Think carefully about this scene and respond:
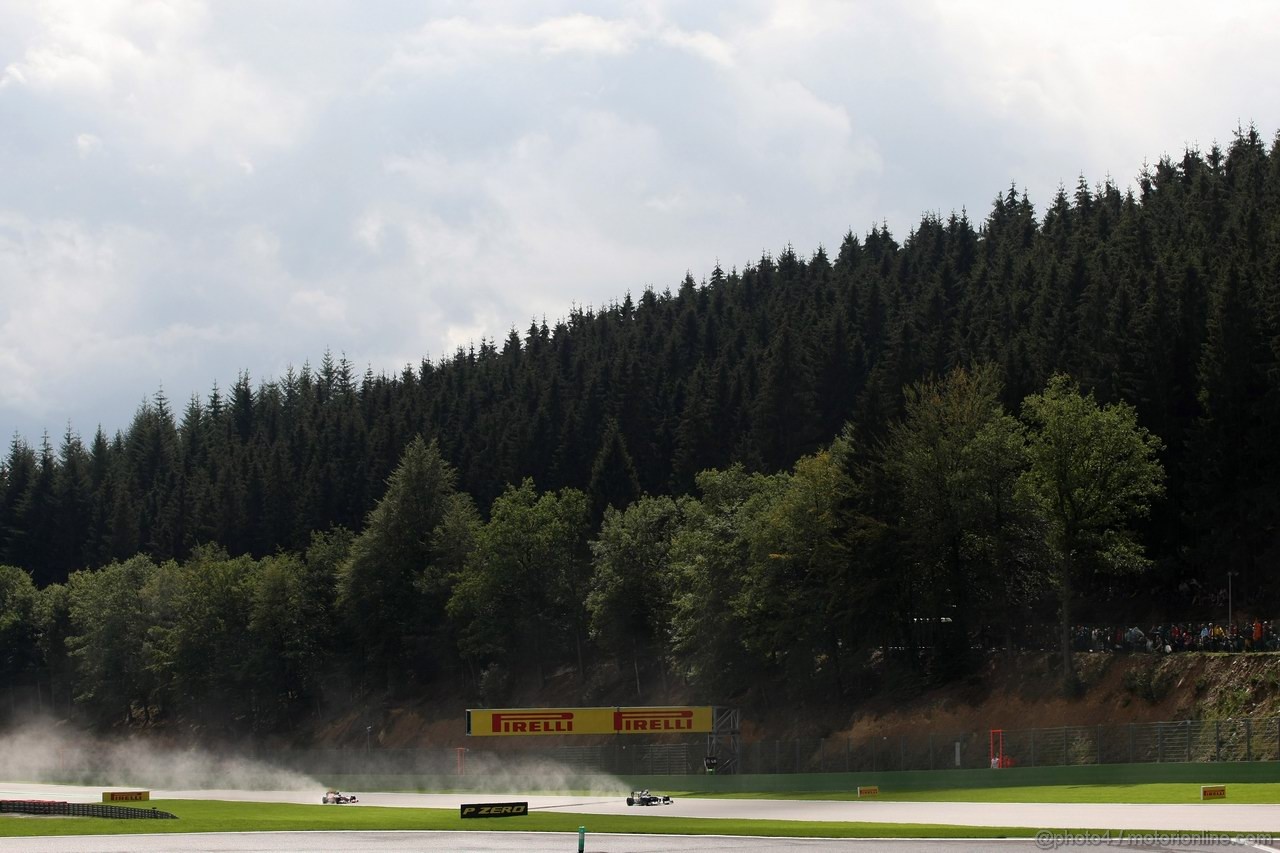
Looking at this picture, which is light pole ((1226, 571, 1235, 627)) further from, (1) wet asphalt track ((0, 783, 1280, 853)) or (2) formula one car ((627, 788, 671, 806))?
(2) formula one car ((627, 788, 671, 806))

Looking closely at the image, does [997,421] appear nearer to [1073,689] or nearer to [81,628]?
[1073,689]

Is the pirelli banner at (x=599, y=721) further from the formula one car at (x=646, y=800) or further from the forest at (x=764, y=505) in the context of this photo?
the formula one car at (x=646, y=800)

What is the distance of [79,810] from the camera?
51.4 meters

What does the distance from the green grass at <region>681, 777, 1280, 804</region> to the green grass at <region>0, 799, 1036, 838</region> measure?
1008cm

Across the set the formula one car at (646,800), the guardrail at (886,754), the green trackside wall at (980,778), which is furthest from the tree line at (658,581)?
the formula one car at (646,800)

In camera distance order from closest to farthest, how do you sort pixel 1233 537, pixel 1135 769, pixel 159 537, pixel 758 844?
pixel 758 844, pixel 1135 769, pixel 1233 537, pixel 159 537

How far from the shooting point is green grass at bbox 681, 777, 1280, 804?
146ft

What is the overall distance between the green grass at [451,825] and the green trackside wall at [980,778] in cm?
1603

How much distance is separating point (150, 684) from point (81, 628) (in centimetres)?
1743

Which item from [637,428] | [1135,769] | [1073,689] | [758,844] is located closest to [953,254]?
[637,428]

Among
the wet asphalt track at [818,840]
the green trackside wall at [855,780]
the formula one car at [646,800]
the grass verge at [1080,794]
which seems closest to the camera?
the wet asphalt track at [818,840]

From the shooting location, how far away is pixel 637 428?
148500 mm

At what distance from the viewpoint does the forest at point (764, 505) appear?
77.6 metres

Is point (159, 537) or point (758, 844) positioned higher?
point (159, 537)
